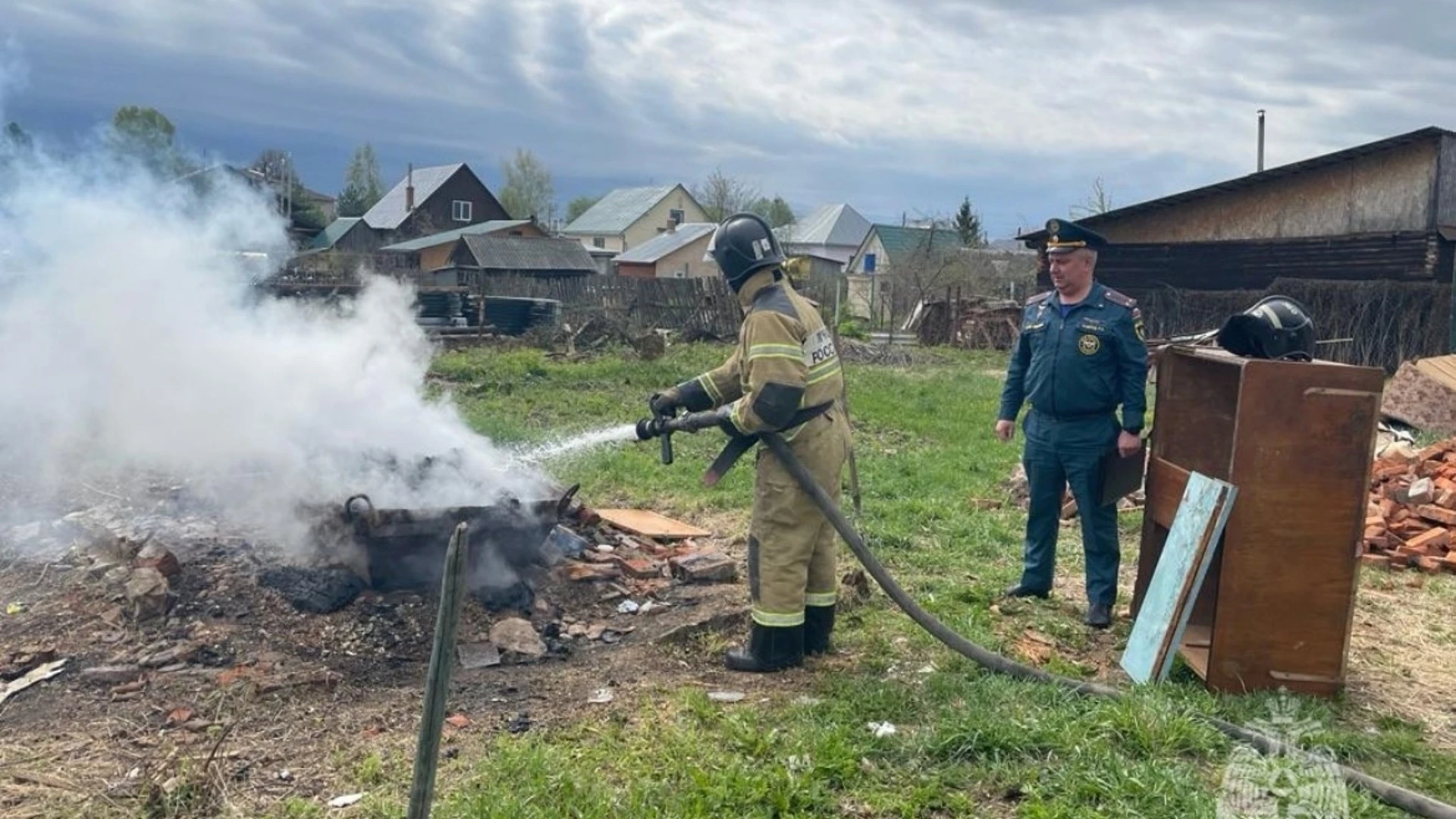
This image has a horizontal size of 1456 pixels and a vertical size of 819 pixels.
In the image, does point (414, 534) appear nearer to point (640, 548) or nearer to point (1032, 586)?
point (640, 548)

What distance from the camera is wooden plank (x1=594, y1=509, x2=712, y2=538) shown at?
6.99 m

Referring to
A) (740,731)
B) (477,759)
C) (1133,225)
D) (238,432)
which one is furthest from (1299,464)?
(1133,225)

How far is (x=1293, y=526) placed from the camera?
4.27 meters

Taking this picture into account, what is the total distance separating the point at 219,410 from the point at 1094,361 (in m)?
5.33

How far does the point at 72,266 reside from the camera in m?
7.56

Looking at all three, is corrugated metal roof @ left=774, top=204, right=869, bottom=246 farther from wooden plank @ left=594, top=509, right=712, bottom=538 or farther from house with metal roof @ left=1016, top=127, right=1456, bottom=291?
wooden plank @ left=594, top=509, right=712, bottom=538

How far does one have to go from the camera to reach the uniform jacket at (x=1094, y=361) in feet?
17.0

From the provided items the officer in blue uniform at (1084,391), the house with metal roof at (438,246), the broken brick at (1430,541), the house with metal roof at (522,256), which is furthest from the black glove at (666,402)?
the house with metal roof at (438,246)

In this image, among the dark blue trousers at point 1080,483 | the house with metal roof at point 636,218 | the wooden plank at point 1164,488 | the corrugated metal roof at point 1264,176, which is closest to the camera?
the wooden plank at point 1164,488

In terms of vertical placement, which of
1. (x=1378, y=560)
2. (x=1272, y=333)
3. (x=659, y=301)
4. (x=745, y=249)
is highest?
(x=745, y=249)

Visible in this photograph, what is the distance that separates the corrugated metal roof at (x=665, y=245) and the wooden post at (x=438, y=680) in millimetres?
48210

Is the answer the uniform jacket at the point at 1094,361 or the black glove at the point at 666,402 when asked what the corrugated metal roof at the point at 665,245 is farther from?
the black glove at the point at 666,402

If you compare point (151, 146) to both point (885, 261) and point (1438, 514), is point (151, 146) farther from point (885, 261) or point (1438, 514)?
point (885, 261)

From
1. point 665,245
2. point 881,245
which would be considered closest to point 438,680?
point 665,245
